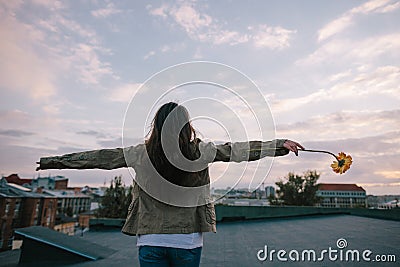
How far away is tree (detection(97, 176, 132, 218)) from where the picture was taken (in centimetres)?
1240

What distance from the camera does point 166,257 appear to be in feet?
4.22

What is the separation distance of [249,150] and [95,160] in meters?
0.72

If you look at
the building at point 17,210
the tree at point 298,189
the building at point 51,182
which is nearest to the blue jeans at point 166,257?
the tree at point 298,189

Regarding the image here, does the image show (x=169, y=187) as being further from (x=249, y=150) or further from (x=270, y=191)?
(x=270, y=191)

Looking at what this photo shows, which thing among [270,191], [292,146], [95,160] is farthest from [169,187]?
[270,191]

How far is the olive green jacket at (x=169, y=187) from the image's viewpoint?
1.29m

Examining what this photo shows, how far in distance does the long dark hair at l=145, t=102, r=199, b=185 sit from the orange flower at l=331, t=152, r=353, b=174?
0.90 metres

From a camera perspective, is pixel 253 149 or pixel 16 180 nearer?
pixel 253 149

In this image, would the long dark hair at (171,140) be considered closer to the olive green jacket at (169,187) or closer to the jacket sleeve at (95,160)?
the olive green jacket at (169,187)

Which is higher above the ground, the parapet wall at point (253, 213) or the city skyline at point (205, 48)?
the city skyline at point (205, 48)

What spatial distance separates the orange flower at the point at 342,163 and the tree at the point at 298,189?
20.6m

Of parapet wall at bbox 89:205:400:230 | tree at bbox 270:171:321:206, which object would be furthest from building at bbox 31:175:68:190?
parapet wall at bbox 89:205:400:230

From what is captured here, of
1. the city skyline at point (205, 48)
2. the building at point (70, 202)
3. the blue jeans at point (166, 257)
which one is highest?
the city skyline at point (205, 48)

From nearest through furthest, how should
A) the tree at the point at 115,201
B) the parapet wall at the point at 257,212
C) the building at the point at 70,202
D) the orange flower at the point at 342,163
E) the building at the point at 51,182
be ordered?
the orange flower at the point at 342,163 < the parapet wall at the point at 257,212 < the tree at the point at 115,201 < the building at the point at 70,202 < the building at the point at 51,182
